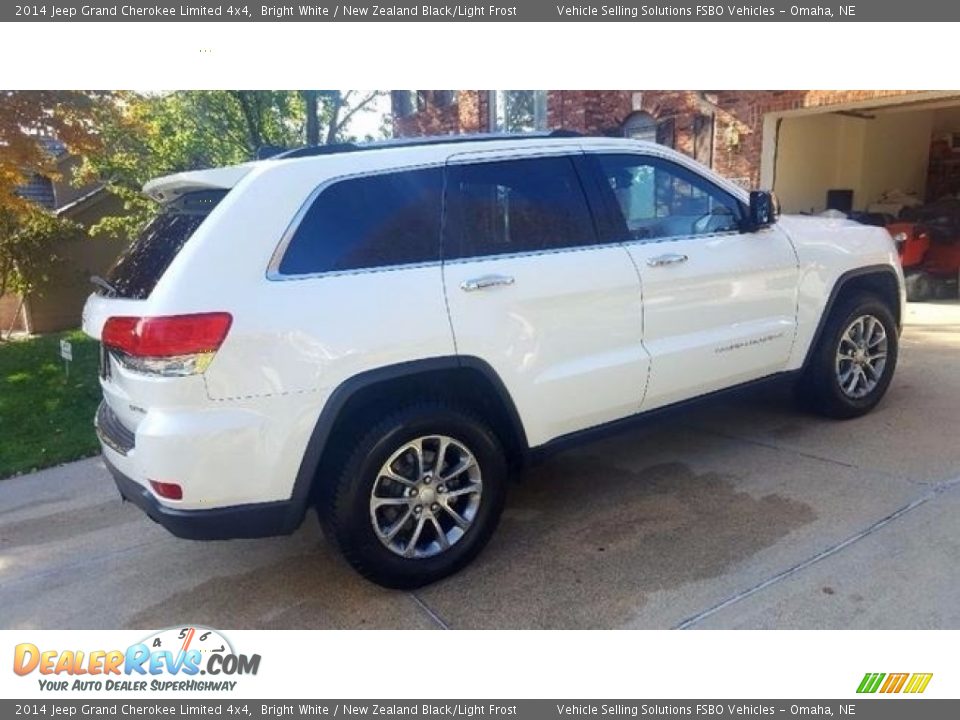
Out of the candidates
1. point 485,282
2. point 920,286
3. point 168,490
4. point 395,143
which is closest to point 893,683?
point 485,282

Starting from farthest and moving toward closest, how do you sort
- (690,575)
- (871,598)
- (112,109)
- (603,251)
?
1. (112,109)
2. (603,251)
3. (690,575)
4. (871,598)

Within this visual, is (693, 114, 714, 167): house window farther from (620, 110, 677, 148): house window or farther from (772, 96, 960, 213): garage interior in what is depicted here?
(772, 96, 960, 213): garage interior

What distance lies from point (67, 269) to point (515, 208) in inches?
629

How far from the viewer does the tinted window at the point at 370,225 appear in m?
2.72

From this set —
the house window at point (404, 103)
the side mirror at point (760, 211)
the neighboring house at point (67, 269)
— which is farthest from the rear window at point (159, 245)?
the neighboring house at point (67, 269)

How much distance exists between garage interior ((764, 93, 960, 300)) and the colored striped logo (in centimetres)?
838

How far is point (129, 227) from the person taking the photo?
15.8 metres

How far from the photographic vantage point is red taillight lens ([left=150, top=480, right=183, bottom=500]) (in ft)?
8.29

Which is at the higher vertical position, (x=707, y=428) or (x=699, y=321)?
(x=699, y=321)

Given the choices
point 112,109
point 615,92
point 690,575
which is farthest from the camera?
point 615,92

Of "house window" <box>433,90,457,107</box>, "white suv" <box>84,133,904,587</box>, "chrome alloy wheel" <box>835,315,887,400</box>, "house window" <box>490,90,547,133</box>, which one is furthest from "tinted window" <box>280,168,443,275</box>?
"house window" <box>433,90,457,107</box>

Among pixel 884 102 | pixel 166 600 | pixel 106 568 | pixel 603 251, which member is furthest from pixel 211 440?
pixel 884 102

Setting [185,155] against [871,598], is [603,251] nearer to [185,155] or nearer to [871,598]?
[871,598]

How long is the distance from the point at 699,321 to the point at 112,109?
799cm
